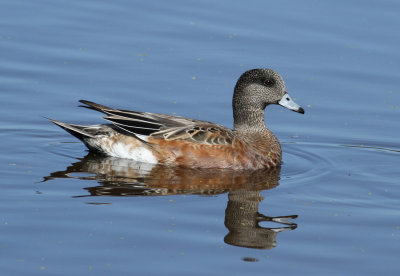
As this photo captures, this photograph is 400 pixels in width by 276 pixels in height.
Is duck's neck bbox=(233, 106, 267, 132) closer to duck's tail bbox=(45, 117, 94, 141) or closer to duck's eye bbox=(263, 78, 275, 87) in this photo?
duck's eye bbox=(263, 78, 275, 87)

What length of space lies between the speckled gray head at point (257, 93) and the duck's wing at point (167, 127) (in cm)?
56

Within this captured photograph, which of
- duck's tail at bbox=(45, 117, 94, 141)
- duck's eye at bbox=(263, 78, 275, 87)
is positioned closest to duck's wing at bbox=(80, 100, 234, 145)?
duck's tail at bbox=(45, 117, 94, 141)

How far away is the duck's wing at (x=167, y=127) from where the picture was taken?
10.9 meters

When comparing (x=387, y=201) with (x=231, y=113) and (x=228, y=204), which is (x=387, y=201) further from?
(x=231, y=113)

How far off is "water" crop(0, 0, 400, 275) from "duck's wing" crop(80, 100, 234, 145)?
1.55 ft

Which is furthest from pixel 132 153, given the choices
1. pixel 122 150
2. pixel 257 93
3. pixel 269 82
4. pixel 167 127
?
pixel 269 82

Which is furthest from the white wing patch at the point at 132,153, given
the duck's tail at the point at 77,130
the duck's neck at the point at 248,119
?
the duck's neck at the point at 248,119

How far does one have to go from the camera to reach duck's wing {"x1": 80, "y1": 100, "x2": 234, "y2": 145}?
35.8 feet

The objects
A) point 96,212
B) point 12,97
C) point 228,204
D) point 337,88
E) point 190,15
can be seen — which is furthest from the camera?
point 190,15

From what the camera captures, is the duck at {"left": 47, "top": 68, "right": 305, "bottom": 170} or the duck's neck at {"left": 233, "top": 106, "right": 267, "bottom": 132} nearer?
the duck at {"left": 47, "top": 68, "right": 305, "bottom": 170}

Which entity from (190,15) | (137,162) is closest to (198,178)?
(137,162)

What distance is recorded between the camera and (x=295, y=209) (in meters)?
9.14

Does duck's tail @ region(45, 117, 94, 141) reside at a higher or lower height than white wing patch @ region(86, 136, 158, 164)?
higher

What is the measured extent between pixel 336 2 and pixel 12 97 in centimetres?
646
